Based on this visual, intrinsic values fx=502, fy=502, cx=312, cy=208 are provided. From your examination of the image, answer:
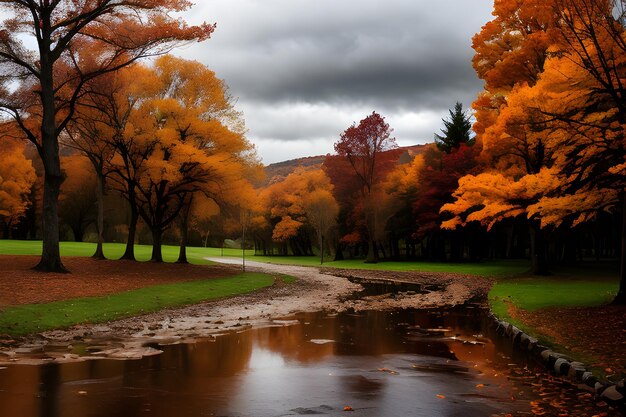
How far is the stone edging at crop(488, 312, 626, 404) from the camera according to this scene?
718cm

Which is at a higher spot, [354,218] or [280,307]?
[354,218]

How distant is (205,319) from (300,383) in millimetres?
8240

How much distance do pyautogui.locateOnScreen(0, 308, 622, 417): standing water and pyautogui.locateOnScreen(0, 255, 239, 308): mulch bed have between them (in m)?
7.79

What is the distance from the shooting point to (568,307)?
16.1 meters

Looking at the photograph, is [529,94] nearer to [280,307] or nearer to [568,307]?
[568,307]

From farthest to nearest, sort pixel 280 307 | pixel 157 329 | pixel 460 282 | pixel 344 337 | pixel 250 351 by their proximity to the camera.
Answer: pixel 460 282 < pixel 280 307 < pixel 157 329 < pixel 344 337 < pixel 250 351

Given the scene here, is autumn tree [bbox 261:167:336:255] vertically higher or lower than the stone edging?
higher

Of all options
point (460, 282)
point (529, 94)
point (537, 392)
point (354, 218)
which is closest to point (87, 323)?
point (537, 392)

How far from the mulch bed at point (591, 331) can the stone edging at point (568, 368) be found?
0.31 meters

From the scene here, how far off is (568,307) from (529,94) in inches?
439

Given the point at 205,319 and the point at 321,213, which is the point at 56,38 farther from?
the point at 321,213

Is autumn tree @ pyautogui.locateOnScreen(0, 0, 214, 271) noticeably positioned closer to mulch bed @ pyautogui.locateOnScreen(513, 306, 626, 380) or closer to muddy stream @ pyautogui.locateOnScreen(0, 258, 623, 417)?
muddy stream @ pyautogui.locateOnScreen(0, 258, 623, 417)

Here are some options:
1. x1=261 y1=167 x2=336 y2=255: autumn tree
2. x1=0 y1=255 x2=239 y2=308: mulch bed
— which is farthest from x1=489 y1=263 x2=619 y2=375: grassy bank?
x1=261 y1=167 x2=336 y2=255: autumn tree

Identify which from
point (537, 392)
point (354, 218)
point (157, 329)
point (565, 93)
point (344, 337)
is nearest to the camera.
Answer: point (537, 392)
